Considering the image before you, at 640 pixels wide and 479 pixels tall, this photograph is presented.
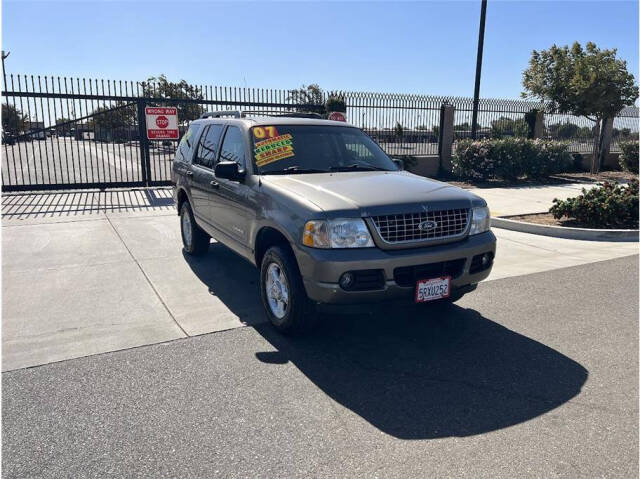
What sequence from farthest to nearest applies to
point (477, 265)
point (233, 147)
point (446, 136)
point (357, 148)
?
point (446, 136), point (357, 148), point (233, 147), point (477, 265)

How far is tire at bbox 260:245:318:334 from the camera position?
4.11 metres

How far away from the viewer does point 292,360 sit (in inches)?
158

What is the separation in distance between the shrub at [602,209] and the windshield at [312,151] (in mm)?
5370

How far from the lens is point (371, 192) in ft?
Answer: 13.9

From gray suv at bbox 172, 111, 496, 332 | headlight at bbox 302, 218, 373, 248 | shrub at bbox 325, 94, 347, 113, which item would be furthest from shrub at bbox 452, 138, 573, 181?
headlight at bbox 302, 218, 373, 248

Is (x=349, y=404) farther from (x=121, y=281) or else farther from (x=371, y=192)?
(x=121, y=281)

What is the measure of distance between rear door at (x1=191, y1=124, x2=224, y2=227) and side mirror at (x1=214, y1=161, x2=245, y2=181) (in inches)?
31.2

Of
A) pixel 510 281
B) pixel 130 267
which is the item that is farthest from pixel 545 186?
pixel 130 267

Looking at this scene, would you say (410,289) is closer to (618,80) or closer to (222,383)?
(222,383)

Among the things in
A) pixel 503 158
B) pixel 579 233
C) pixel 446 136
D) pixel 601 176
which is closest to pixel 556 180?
pixel 503 158

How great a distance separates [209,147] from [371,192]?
265 cm

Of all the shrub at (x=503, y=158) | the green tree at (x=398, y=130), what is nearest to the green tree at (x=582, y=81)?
the shrub at (x=503, y=158)

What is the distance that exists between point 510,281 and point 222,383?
13.0 feet

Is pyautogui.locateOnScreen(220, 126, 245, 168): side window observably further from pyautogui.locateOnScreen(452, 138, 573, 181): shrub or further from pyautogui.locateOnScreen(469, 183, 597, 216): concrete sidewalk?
pyautogui.locateOnScreen(452, 138, 573, 181): shrub
